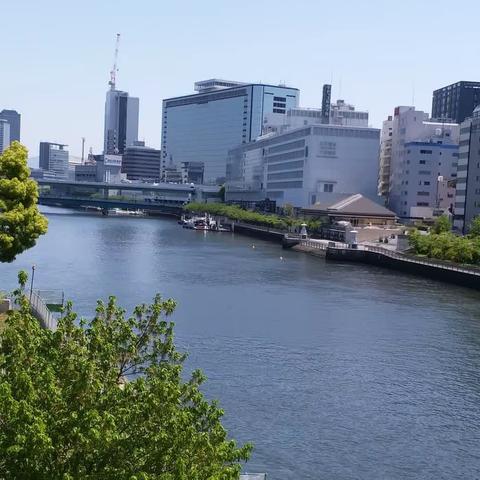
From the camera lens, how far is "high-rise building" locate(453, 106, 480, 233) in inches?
3903

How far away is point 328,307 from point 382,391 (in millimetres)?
20579

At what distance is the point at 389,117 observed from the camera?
15512cm

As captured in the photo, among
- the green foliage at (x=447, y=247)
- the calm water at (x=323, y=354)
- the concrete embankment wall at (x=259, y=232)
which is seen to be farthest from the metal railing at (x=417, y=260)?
the concrete embankment wall at (x=259, y=232)

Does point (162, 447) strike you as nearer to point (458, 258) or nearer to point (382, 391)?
point (382, 391)

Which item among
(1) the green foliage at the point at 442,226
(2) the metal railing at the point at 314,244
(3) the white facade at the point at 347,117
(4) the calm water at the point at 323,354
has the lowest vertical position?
(4) the calm water at the point at 323,354

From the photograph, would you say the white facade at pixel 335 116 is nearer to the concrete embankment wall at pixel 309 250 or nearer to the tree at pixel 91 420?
the concrete embankment wall at pixel 309 250

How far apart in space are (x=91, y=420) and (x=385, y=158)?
464 ft

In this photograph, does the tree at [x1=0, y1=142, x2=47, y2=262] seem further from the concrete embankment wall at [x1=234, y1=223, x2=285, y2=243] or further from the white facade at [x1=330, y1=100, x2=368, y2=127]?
the white facade at [x1=330, y1=100, x2=368, y2=127]

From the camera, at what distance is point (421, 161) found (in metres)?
124

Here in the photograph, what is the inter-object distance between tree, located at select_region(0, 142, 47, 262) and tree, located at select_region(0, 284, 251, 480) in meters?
17.1

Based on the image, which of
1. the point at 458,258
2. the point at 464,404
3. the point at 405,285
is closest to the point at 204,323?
the point at 464,404

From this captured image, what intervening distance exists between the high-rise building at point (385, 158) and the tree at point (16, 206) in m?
119

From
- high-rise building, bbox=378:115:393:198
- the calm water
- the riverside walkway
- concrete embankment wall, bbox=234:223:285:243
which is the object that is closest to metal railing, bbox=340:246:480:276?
the riverside walkway

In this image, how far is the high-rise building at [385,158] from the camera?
146500 millimetres
